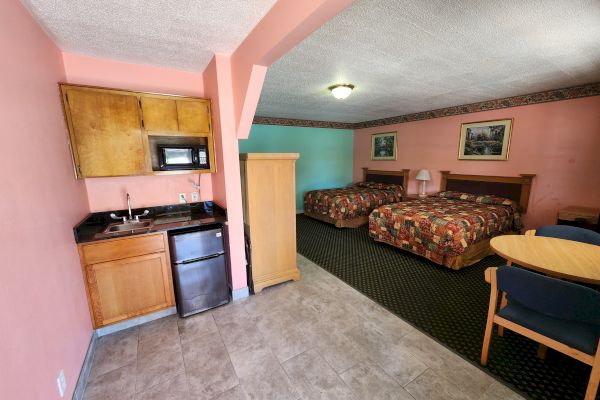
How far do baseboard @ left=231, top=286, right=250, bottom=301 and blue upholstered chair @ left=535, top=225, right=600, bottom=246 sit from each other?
3023mm

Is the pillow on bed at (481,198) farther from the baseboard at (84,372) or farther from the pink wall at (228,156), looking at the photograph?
the baseboard at (84,372)

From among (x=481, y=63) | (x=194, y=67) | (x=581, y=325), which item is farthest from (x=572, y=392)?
(x=194, y=67)

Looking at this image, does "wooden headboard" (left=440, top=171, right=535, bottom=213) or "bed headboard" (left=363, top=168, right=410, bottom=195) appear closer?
"wooden headboard" (left=440, top=171, right=535, bottom=213)

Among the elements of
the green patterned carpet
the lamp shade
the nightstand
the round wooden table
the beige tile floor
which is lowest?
the beige tile floor

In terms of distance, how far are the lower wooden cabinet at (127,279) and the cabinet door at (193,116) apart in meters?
1.11

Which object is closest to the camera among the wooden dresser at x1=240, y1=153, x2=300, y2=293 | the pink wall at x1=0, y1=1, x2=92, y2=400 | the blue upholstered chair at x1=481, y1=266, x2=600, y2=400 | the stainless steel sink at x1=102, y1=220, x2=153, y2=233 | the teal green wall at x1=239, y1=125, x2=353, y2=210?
the pink wall at x1=0, y1=1, x2=92, y2=400

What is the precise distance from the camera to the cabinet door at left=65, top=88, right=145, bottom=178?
80.2 inches

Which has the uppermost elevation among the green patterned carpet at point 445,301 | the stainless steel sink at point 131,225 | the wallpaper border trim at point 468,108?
the wallpaper border trim at point 468,108

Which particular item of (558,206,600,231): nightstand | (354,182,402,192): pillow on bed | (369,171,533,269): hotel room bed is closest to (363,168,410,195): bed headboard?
(354,182,402,192): pillow on bed

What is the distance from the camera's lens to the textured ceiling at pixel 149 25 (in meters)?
1.48

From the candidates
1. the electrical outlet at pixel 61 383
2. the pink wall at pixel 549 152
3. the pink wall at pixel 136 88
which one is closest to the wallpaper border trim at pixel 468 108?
the pink wall at pixel 549 152

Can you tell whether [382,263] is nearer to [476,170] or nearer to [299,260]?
[299,260]

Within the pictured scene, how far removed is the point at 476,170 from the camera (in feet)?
14.8

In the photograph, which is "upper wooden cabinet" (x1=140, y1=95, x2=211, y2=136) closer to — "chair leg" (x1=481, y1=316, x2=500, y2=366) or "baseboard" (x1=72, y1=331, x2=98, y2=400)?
"baseboard" (x1=72, y1=331, x2=98, y2=400)
